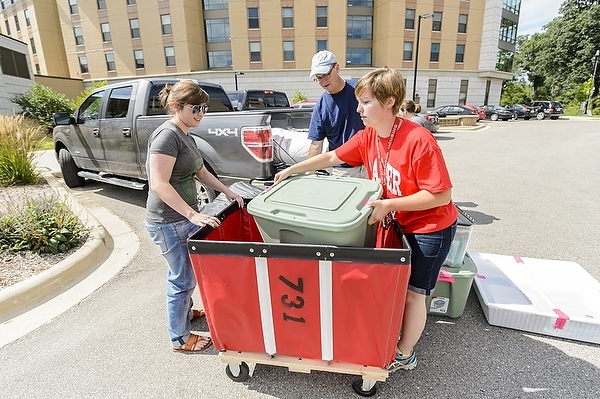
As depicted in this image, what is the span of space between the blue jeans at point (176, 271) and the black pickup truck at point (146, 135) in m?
1.54

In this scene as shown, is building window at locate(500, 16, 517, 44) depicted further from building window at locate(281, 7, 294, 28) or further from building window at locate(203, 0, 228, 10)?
building window at locate(203, 0, 228, 10)

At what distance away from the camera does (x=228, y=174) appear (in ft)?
13.4

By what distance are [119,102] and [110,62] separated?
3783 cm

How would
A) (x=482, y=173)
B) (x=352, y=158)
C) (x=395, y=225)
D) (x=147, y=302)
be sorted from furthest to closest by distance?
1. (x=482, y=173)
2. (x=147, y=302)
3. (x=352, y=158)
4. (x=395, y=225)

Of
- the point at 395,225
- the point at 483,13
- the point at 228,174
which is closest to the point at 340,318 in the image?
the point at 395,225

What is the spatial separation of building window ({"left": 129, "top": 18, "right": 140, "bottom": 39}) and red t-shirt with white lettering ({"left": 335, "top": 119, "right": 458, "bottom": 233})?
133 feet

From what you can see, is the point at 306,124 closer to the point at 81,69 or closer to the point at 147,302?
the point at 147,302

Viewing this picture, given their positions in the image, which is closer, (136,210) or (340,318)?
(340,318)

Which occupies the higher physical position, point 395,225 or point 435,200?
point 435,200

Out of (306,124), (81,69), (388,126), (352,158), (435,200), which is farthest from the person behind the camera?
(81,69)

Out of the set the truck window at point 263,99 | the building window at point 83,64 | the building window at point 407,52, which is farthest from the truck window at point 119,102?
the building window at point 83,64

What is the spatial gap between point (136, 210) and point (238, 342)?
4.28 meters

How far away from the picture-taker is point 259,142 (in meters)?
3.75

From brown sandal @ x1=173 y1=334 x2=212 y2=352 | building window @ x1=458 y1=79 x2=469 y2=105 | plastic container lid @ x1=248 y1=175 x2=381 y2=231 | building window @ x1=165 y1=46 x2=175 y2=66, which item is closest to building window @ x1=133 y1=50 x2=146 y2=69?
building window @ x1=165 y1=46 x2=175 y2=66
